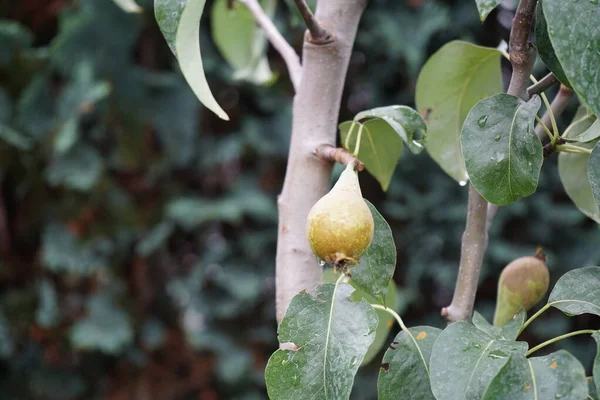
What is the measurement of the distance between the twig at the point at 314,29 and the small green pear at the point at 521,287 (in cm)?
25

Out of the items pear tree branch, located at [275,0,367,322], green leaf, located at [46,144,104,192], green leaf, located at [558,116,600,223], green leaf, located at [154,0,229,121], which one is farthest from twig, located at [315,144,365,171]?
green leaf, located at [46,144,104,192]

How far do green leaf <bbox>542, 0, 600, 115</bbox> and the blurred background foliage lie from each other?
3.81 ft

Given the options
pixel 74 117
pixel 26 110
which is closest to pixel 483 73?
pixel 74 117

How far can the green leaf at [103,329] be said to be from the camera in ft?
5.13

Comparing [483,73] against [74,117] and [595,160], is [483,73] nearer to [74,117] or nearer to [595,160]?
[595,160]

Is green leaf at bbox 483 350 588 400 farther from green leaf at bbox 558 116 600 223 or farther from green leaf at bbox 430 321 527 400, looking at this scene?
green leaf at bbox 558 116 600 223

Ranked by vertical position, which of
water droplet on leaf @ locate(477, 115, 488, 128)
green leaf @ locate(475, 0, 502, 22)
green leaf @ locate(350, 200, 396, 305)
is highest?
green leaf @ locate(475, 0, 502, 22)

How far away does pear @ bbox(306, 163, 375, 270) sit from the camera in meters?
0.38

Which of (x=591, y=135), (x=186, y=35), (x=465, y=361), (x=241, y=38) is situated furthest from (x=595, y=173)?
(x=241, y=38)

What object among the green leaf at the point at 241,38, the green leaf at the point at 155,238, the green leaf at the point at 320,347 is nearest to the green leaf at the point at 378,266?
the green leaf at the point at 320,347

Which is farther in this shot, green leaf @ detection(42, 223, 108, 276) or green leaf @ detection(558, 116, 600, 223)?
green leaf @ detection(42, 223, 108, 276)

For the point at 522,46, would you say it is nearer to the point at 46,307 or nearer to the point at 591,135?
the point at 591,135

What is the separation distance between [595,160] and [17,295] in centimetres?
166

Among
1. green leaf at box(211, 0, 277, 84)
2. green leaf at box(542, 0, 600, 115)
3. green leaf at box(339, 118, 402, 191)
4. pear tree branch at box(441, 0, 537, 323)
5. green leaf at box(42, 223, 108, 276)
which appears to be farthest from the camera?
green leaf at box(42, 223, 108, 276)
